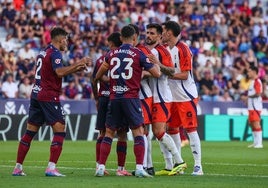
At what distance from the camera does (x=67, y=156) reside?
2202 centimetres

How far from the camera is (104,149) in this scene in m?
15.4

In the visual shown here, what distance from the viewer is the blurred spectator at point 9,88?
31875 mm

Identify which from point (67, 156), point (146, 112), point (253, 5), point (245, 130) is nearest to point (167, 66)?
point (146, 112)

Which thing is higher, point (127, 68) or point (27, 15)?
point (27, 15)

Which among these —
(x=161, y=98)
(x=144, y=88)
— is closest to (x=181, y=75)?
(x=161, y=98)

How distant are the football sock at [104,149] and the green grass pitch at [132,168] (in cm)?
33

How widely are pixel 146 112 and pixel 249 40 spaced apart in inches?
960

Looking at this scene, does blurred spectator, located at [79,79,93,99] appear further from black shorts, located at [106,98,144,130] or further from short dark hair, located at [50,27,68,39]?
black shorts, located at [106,98,144,130]

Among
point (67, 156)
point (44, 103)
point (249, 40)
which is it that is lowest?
point (67, 156)

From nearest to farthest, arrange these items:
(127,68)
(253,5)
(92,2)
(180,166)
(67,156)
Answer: (127,68), (180,166), (67,156), (92,2), (253,5)

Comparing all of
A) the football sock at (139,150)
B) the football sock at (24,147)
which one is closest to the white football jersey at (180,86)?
the football sock at (139,150)

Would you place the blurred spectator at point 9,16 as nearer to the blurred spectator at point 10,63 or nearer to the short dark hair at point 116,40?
the blurred spectator at point 10,63

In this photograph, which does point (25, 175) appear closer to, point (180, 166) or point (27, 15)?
point (180, 166)

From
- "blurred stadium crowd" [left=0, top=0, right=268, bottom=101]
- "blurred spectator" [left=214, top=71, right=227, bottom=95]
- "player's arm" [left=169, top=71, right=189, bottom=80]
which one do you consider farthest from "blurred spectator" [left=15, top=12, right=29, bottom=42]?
"player's arm" [left=169, top=71, right=189, bottom=80]
